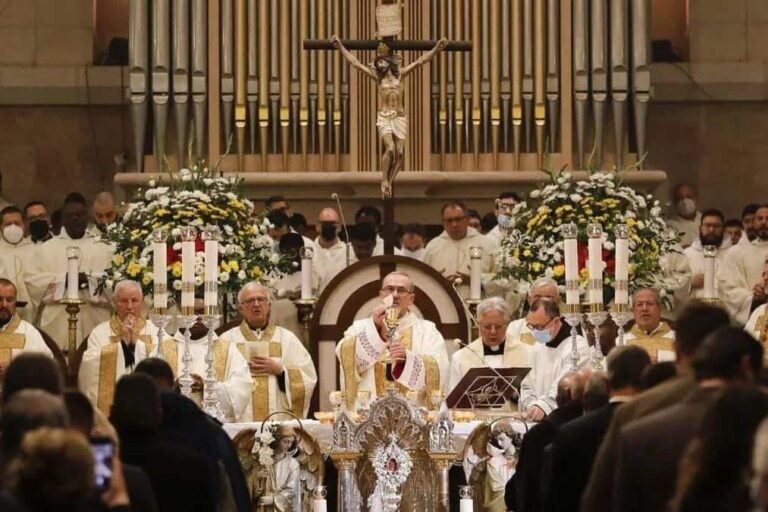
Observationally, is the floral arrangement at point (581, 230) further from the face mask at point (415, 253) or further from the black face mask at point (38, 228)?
the black face mask at point (38, 228)

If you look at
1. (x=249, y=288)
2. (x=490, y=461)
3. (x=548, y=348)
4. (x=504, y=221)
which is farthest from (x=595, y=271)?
(x=504, y=221)

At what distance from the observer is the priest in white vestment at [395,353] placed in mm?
13156

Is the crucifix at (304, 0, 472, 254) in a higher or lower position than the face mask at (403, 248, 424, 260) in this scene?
higher

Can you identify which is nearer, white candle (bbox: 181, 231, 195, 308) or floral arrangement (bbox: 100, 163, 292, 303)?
white candle (bbox: 181, 231, 195, 308)

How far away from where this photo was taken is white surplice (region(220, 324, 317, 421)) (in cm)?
1419

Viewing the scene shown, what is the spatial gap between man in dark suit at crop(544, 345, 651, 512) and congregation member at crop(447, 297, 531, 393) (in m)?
4.97

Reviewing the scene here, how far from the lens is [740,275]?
1728 cm

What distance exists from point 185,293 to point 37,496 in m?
6.07

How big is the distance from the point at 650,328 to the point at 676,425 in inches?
280

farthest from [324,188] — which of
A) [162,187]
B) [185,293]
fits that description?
[185,293]

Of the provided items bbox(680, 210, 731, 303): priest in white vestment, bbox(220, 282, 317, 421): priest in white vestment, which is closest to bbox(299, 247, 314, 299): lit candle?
bbox(220, 282, 317, 421): priest in white vestment

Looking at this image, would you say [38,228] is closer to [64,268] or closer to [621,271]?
[64,268]

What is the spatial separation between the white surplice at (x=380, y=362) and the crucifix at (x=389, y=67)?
99 cm

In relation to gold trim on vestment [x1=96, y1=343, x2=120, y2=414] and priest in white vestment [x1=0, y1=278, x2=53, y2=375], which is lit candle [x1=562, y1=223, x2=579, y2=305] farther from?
priest in white vestment [x1=0, y1=278, x2=53, y2=375]
